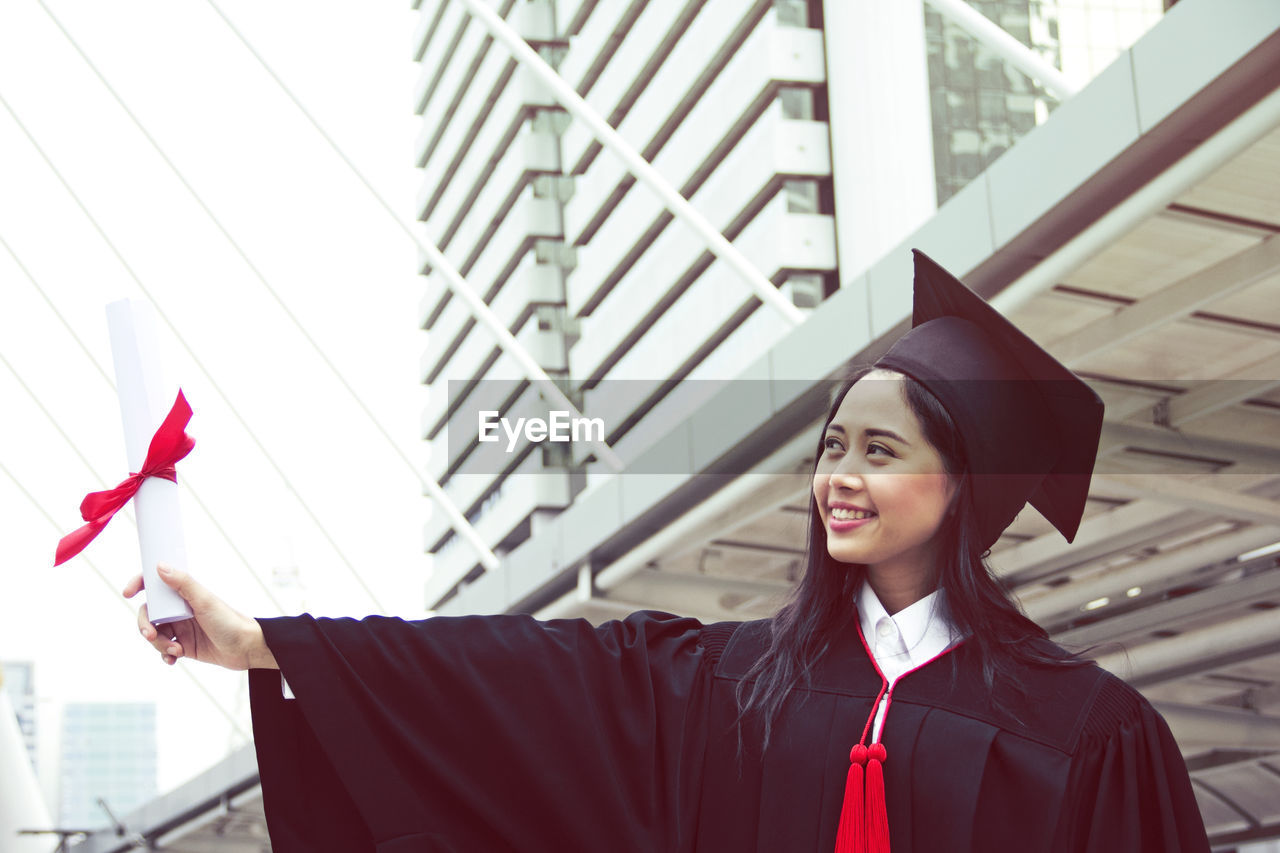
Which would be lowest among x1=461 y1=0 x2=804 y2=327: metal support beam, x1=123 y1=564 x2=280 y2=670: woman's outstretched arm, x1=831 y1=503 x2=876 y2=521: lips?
x1=123 y1=564 x2=280 y2=670: woman's outstretched arm

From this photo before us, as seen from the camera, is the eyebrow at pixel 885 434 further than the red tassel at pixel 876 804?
Yes

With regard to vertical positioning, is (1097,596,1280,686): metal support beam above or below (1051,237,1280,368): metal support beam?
below

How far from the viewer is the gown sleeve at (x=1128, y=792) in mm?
2062

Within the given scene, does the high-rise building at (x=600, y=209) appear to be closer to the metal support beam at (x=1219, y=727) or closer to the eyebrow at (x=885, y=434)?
the metal support beam at (x=1219, y=727)

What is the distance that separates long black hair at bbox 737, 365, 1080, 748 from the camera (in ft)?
7.23

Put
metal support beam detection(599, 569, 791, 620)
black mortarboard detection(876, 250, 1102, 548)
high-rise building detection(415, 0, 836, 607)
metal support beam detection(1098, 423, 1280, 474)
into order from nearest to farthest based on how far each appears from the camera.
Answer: black mortarboard detection(876, 250, 1102, 548) < metal support beam detection(1098, 423, 1280, 474) < metal support beam detection(599, 569, 791, 620) < high-rise building detection(415, 0, 836, 607)

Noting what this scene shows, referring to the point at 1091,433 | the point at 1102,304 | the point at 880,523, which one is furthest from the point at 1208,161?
the point at 880,523

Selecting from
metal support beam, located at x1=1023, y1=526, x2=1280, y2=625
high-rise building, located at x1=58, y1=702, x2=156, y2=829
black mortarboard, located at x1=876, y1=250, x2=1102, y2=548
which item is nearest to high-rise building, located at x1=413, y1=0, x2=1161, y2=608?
metal support beam, located at x1=1023, y1=526, x2=1280, y2=625

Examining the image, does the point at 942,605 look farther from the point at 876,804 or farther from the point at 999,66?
the point at 999,66

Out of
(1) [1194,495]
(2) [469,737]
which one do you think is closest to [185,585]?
(2) [469,737]

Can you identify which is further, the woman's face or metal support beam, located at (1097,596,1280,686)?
metal support beam, located at (1097,596,1280,686)

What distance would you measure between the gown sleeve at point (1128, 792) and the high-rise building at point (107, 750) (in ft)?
524

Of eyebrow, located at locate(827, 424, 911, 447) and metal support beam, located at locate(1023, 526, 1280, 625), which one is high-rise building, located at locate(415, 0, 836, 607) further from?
eyebrow, located at locate(827, 424, 911, 447)

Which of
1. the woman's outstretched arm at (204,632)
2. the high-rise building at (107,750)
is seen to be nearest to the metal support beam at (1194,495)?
the woman's outstretched arm at (204,632)
